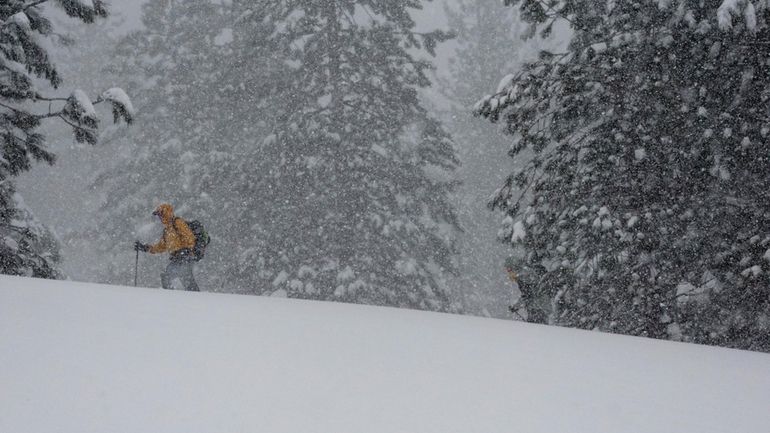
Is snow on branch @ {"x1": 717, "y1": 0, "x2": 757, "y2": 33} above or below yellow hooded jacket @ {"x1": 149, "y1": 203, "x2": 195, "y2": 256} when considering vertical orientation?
below

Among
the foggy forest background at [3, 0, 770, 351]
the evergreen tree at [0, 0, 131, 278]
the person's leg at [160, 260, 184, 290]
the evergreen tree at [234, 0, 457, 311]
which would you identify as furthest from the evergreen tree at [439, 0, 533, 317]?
the evergreen tree at [0, 0, 131, 278]

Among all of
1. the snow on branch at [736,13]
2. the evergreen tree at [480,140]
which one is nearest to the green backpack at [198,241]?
the snow on branch at [736,13]

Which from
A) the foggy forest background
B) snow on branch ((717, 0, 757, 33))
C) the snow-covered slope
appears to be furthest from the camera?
the foggy forest background

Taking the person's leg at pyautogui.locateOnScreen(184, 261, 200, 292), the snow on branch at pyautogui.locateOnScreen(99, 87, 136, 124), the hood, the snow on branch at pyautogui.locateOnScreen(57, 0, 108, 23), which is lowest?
the person's leg at pyautogui.locateOnScreen(184, 261, 200, 292)

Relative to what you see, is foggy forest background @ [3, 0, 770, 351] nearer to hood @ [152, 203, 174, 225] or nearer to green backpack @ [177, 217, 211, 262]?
hood @ [152, 203, 174, 225]

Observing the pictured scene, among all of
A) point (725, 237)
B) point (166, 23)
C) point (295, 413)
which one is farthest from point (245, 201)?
point (295, 413)

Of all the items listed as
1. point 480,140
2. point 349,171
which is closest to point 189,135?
point 349,171

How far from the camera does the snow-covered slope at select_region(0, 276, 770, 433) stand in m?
2.70

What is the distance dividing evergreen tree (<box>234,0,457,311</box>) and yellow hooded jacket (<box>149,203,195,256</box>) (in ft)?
10.4

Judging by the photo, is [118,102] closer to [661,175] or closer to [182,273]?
[182,273]

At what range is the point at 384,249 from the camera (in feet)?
41.5

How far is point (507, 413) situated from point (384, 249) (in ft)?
32.0

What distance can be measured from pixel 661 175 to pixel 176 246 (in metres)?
6.52

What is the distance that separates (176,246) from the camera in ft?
29.1
